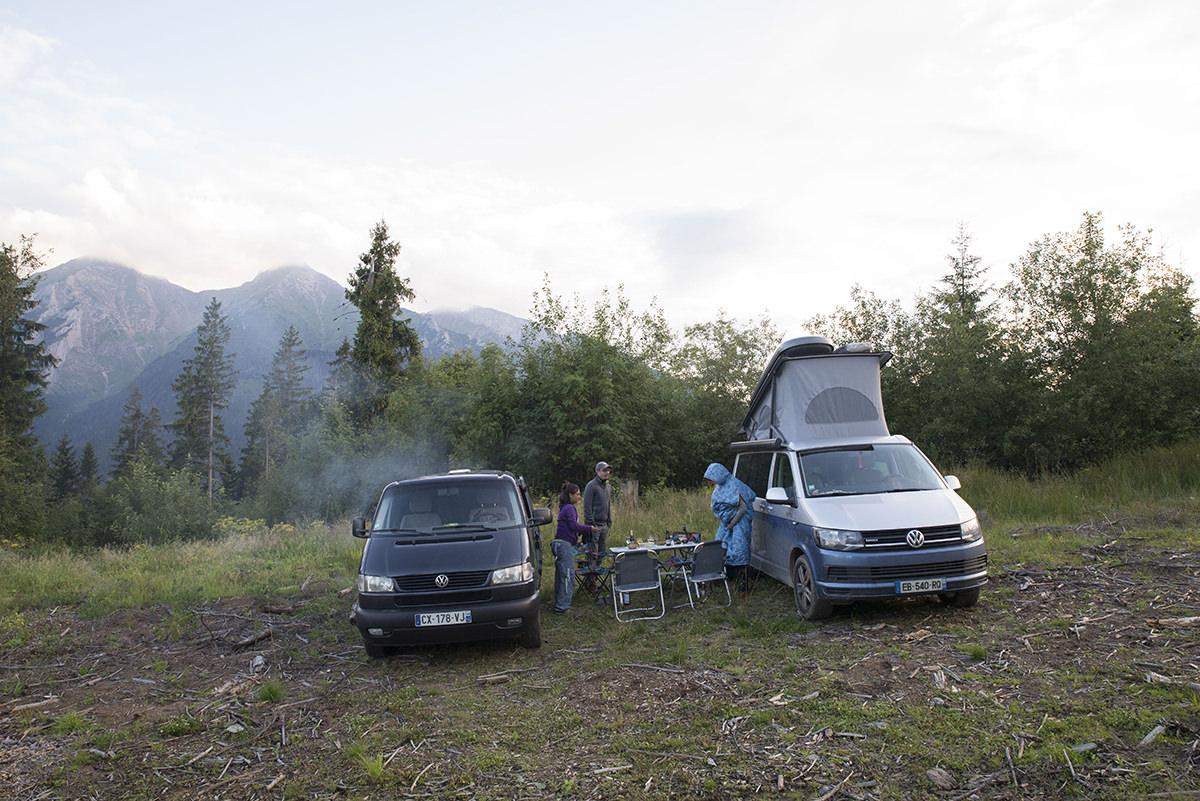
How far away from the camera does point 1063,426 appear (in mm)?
18969

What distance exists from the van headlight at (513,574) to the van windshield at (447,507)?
0.73 meters

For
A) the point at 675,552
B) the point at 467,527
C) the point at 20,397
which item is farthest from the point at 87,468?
the point at 467,527

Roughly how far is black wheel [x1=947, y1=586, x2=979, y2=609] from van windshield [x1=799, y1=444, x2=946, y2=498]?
119 cm

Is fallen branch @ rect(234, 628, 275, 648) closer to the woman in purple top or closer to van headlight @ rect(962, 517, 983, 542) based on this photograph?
the woman in purple top

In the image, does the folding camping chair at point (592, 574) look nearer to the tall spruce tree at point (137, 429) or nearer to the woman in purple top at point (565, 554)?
the woman in purple top at point (565, 554)

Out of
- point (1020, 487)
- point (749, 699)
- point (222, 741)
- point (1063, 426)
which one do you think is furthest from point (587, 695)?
point (1063, 426)

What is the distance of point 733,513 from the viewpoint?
930 centimetres

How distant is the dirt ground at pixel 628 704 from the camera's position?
3.91 meters

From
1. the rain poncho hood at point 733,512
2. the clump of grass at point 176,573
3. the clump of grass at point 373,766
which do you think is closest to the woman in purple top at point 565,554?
the rain poncho hood at point 733,512

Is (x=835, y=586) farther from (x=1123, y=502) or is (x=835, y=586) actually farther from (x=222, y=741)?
(x=1123, y=502)

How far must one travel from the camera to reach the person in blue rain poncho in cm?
928

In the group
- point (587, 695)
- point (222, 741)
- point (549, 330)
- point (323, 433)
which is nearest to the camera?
point (222, 741)

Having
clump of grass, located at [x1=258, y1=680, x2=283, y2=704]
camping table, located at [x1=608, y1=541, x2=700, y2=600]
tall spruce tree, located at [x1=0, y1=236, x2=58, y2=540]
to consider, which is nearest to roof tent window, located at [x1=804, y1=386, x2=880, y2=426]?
camping table, located at [x1=608, y1=541, x2=700, y2=600]

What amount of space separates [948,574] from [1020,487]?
9.06 m
